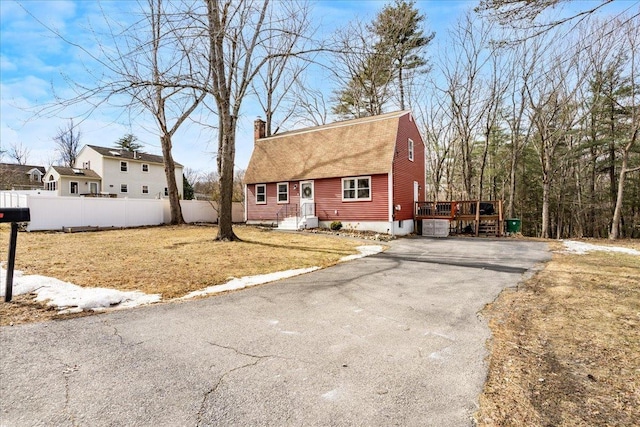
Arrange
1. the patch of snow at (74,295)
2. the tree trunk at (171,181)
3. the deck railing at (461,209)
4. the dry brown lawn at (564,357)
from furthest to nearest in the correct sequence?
1. the tree trunk at (171,181)
2. the deck railing at (461,209)
3. the patch of snow at (74,295)
4. the dry brown lawn at (564,357)

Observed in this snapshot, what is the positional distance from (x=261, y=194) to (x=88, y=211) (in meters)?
8.76

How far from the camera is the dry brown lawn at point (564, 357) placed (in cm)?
222

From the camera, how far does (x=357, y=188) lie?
642 inches

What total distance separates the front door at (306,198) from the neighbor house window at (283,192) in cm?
103

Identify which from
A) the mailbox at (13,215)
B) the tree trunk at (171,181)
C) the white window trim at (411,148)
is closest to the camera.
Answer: the mailbox at (13,215)

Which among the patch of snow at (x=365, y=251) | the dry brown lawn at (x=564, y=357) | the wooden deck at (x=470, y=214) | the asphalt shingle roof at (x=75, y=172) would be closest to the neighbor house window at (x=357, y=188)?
the wooden deck at (x=470, y=214)

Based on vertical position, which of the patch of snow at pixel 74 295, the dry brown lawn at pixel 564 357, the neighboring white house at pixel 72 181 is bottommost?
the dry brown lawn at pixel 564 357

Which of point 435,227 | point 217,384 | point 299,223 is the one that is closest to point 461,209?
point 435,227

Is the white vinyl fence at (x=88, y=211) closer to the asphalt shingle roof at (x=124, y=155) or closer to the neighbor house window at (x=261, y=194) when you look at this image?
the neighbor house window at (x=261, y=194)

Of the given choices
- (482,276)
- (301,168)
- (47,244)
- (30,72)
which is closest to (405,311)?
(482,276)

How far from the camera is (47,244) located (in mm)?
10117

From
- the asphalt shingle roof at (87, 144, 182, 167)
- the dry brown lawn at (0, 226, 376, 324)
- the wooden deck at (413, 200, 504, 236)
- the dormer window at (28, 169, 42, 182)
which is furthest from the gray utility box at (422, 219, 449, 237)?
the dormer window at (28, 169, 42, 182)

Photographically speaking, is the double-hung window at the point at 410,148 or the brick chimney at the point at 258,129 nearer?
the double-hung window at the point at 410,148

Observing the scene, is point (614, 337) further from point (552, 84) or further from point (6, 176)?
point (6, 176)
